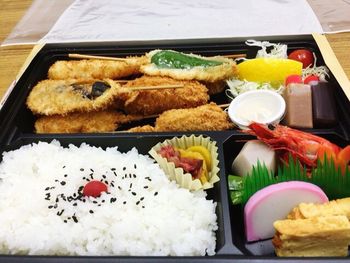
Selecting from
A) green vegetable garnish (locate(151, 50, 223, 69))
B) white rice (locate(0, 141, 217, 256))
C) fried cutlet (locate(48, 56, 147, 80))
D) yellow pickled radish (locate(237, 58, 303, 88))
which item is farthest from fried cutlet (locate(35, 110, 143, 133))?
yellow pickled radish (locate(237, 58, 303, 88))

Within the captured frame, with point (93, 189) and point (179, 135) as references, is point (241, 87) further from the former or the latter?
point (93, 189)

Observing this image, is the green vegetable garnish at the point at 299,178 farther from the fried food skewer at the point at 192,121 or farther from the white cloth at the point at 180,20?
the white cloth at the point at 180,20

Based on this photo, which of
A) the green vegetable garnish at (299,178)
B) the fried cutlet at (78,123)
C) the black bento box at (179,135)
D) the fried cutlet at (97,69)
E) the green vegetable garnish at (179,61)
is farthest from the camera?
the fried cutlet at (97,69)

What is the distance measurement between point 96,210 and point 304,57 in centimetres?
169

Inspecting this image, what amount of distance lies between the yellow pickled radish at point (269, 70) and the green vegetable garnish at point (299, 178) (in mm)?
833

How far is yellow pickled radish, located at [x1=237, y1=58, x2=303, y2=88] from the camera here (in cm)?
259

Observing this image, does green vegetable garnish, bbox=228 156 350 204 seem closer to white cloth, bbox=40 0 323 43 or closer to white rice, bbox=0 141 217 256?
white rice, bbox=0 141 217 256

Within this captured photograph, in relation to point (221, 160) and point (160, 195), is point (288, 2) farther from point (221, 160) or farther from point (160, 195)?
point (160, 195)

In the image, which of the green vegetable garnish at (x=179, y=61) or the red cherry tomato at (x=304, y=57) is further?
the red cherry tomato at (x=304, y=57)

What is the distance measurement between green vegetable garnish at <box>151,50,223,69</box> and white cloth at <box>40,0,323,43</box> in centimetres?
31

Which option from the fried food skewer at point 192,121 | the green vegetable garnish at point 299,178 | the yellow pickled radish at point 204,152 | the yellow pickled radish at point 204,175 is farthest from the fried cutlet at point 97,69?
the green vegetable garnish at point 299,178

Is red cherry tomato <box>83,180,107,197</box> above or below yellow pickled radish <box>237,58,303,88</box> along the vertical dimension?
below

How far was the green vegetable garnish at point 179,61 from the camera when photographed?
2525 millimetres

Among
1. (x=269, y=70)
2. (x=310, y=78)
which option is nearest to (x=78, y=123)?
(x=269, y=70)
